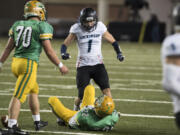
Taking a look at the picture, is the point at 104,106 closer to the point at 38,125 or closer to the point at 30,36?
the point at 38,125

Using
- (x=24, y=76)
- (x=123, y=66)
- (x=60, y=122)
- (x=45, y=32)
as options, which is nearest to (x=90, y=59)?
(x=60, y=122)

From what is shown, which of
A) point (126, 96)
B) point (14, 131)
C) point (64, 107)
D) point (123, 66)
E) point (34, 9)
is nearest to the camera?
point (14, 131)

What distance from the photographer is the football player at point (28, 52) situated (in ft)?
17.8

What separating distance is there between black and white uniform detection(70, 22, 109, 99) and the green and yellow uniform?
1148mm

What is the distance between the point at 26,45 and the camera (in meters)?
5.55

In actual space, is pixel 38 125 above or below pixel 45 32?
below

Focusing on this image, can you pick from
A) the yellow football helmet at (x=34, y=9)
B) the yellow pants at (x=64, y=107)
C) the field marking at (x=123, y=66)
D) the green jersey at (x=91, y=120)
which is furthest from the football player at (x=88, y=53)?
the field marking at (x=123, y=66)

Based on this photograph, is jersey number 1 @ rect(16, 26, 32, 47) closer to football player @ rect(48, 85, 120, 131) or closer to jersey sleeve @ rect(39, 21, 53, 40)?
jersey sleeve @ rect(39, 21, 53, 40)

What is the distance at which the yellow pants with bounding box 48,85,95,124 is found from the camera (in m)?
6.04

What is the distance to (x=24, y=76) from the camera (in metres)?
5.46

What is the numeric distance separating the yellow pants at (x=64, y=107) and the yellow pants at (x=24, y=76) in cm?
61

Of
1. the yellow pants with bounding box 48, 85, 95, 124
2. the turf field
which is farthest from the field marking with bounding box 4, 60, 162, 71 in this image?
the yellow pants with bounding box 48, 85, 95, 124

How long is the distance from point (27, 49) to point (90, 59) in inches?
52.2

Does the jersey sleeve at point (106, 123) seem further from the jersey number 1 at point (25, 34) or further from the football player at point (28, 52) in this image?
the jersey number 1 at point (25, 34)
